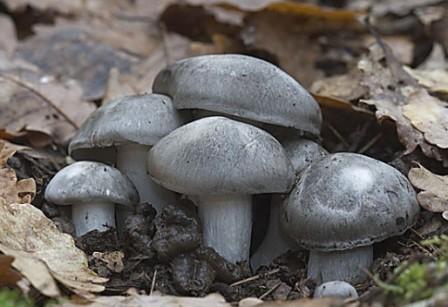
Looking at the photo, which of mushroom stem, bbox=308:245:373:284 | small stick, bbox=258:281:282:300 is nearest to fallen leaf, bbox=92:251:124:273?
small stick, bbox=258:281:282:300

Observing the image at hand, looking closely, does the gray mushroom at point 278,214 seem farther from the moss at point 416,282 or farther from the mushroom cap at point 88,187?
the moss at point 416,282

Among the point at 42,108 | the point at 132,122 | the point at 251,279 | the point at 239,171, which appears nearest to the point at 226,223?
the point at 251,279

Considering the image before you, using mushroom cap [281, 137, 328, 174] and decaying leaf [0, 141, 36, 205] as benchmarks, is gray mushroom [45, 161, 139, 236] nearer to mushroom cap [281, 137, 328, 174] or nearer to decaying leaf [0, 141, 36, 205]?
decaying leaf [0, 141, 36, 205]

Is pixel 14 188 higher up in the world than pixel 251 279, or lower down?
higher up

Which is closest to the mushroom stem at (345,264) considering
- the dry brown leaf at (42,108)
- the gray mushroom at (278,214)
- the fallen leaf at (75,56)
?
the gray mushroom at (278,214)

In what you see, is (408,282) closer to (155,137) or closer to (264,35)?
(155,137)

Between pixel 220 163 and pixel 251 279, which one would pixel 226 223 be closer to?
pixel 251 279

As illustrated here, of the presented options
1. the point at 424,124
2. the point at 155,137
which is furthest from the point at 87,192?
the point at 424,124
